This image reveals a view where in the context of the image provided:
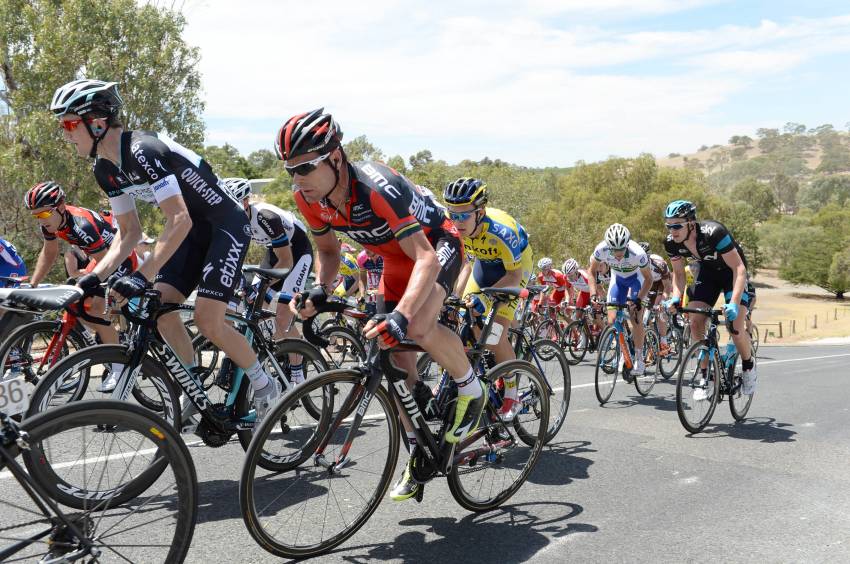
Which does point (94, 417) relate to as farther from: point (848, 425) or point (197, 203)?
point (848, 425)

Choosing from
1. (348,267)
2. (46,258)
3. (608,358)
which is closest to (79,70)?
(348,267)

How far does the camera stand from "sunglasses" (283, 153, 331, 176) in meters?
3.78

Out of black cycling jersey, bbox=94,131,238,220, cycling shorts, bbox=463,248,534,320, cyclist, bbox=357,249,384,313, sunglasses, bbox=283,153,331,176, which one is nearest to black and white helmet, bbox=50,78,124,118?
black cycling jersey, bbox=94,131,238,220

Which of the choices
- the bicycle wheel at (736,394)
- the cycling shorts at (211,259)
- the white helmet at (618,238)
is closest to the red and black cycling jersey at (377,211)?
the cycling shorts at (211,259)

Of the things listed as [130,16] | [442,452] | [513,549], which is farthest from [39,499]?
[130,16]

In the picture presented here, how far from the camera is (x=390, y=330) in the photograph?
11.2 ft

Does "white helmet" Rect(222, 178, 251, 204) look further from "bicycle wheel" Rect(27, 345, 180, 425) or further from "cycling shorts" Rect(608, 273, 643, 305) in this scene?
"cycling shorts" Rect(608, 273, 643, 305)

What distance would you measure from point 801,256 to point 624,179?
98.8 feet

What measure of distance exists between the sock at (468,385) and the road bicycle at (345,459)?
0.24ft

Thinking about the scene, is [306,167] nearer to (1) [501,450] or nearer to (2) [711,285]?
(1) [501,450]

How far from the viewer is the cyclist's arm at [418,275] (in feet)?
11.9

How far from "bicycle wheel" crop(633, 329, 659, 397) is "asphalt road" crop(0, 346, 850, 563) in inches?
67.2

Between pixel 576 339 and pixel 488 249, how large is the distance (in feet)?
22.0

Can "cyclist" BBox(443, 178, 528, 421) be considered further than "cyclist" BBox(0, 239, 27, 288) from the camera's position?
No
